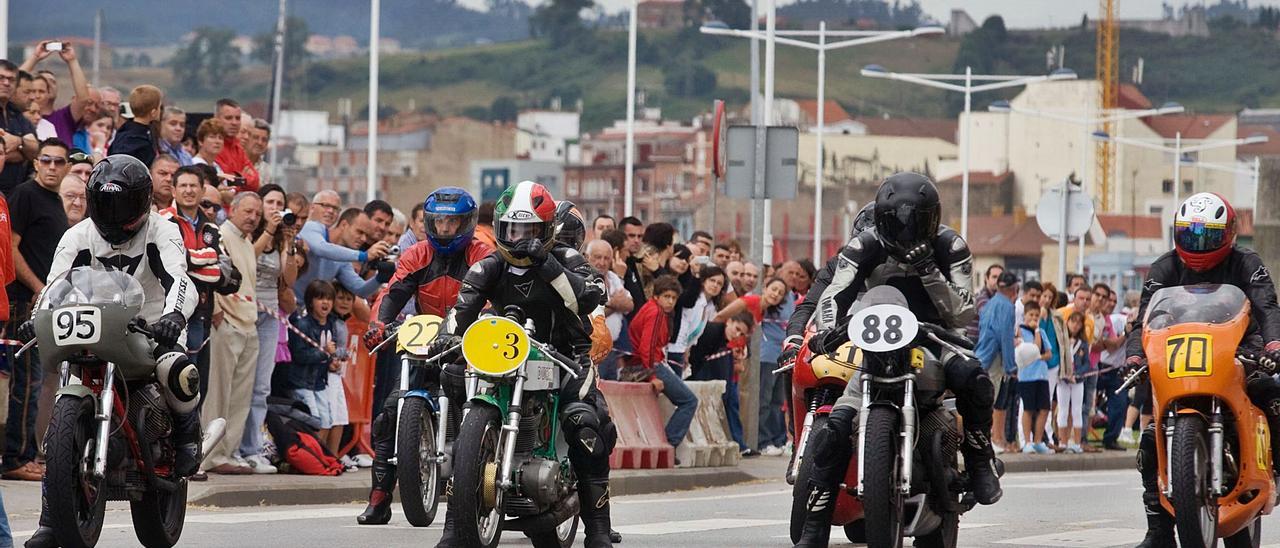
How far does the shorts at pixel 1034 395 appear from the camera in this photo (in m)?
25.3

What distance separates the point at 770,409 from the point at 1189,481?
41.3 ft

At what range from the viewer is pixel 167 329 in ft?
33.9

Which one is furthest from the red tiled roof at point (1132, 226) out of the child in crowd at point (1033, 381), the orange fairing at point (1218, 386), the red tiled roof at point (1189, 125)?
the orange fairing at point (1218, 386)

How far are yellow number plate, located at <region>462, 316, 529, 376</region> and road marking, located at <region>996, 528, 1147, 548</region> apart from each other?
11.7ft

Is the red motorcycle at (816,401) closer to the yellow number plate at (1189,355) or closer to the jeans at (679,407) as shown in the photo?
the yellow number plate at (1189,355)

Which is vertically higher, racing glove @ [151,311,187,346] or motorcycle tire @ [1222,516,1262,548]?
racing glove @ [151,311,187,346]

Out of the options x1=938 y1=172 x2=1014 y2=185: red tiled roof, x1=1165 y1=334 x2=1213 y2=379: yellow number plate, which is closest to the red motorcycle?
x1=1165 y1=334 x2=1213 y2=379: yellow number plate

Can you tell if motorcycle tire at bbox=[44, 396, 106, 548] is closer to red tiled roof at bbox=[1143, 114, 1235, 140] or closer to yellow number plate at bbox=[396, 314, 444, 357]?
yellow number plate at bbox=[396, 314, 444, 357]

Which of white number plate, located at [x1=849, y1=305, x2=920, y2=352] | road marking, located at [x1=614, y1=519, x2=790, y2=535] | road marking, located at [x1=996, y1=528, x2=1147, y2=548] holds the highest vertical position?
white number plate, located at [x1=849, y1=305, x2=920, y2=352]

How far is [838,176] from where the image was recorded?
18188 centimetres

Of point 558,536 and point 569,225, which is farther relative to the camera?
point 569,225

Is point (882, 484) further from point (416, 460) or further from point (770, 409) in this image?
point (770, 409)

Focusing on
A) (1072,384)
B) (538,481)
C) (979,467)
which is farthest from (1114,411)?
(538,481)

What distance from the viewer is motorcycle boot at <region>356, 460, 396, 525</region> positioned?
13.4 meters
